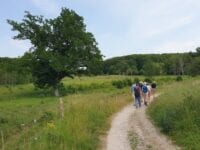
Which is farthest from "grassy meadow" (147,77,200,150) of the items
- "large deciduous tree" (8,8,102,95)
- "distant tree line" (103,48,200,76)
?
"distant tree line" (103,48,200,76)

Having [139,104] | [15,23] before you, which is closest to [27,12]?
[15,23]

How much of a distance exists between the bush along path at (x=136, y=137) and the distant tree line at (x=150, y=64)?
101758 millimetres

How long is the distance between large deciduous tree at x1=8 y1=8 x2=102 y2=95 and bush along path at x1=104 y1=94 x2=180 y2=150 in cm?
4745

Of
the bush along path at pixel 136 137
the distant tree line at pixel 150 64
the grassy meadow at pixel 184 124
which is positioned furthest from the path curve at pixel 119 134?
the distant tree line at pixel 150 64

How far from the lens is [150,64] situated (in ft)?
405

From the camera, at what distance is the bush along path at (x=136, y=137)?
1442cm

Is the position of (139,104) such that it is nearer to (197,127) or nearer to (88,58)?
(197,127)

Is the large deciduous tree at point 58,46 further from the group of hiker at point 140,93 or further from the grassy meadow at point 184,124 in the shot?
the grassy meadow at point 184,124

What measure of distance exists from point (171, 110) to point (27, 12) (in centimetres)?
6086

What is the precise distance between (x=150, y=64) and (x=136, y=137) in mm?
107880

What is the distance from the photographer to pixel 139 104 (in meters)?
30.4

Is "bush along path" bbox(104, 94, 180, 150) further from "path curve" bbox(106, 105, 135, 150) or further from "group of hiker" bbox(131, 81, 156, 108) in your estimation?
"group of hiker" bbox(131, 81, 156, 108)

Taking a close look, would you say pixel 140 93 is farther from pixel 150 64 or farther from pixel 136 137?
pixel 150 64

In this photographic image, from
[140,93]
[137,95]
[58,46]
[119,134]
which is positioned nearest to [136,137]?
[119,134]
